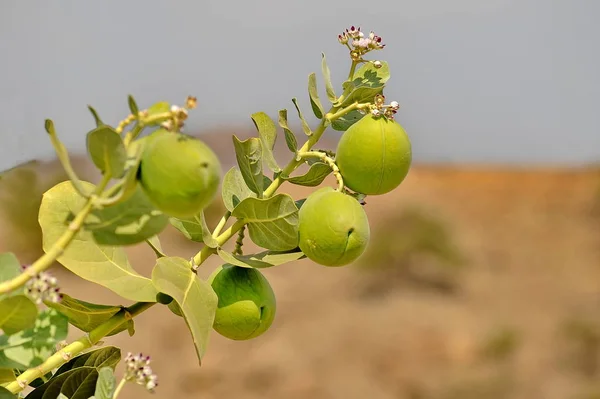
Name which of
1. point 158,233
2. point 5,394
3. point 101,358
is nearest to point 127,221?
point 158,233

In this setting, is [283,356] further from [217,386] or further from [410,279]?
[410,279]

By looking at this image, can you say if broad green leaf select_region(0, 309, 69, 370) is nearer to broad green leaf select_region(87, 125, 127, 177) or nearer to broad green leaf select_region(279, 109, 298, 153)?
broad green leaf select_region(87, 125, 127, 177)

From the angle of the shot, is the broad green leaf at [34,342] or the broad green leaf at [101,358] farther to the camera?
the broad green leaf at [101,358]

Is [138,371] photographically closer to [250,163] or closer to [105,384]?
[105,384]

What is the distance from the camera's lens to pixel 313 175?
0.67 meters

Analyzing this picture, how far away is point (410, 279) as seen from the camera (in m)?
10.1

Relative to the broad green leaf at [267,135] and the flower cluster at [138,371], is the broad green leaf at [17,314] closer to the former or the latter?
the flower cluster at [138,371]

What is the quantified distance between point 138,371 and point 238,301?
0.34 feet

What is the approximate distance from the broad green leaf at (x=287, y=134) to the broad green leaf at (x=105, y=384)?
0.77ft

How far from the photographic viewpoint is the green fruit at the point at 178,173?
0.40 meters

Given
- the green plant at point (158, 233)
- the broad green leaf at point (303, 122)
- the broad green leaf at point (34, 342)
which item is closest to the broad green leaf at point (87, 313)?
the green plant at point (158, 233)

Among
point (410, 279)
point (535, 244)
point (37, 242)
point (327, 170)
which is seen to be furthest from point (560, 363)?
point (327, 170)

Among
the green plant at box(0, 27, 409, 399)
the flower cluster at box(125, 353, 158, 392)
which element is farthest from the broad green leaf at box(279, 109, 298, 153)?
the flower cluster at box(125, 353, 158, 392)

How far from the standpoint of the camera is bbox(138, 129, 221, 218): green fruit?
0.40 m
